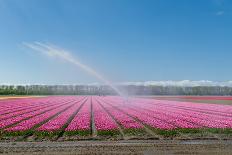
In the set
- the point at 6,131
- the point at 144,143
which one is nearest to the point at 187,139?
the point at 144,143

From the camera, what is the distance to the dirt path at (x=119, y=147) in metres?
11.4

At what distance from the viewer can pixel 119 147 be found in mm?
12375

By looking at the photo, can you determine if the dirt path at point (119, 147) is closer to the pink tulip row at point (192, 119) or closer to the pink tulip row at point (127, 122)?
the pink tulip row at point (127, 122)

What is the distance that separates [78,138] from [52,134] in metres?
1.83

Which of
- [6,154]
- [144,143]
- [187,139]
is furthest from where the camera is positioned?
[187,139]

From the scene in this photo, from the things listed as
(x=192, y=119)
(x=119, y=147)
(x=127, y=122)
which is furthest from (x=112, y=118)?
(x=119, y=147)

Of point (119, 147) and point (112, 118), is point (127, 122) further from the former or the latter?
point (119, 147)

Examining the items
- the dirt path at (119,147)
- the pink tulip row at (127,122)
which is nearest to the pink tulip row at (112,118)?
the pink tulip row at (127,122)

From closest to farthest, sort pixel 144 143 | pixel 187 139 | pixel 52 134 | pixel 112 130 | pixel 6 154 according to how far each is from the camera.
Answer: pixel 6 154 → pixel 144 143 → pixel 187 139 → pixel 52 134 → pixel 112 130

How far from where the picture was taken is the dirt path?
37.5ft

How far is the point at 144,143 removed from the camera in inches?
524

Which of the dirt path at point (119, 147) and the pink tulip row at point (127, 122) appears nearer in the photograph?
the dirt path at point (119, 147)

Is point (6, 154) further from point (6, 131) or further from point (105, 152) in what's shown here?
point (6, 131)

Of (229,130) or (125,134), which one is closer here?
(125,134)
